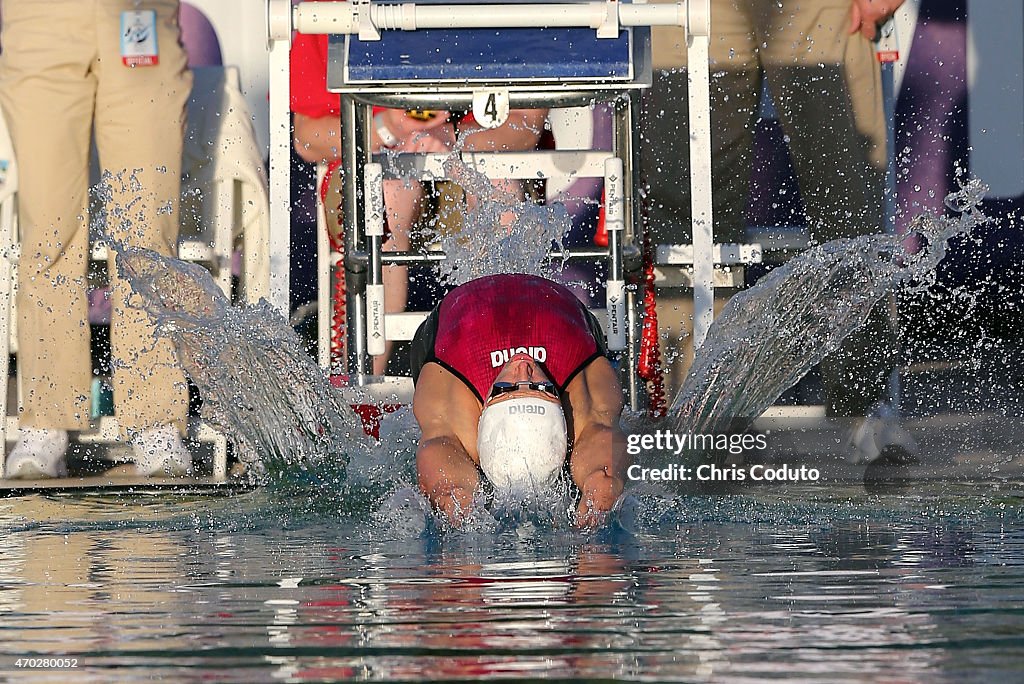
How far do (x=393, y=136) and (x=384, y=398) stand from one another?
1.27 meters

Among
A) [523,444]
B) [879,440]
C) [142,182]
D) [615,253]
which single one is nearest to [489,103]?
[615,253]

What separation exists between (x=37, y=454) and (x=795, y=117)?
274 cm

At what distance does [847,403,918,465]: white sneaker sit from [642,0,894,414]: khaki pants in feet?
0.33

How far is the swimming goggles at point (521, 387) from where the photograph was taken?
3.43 meters

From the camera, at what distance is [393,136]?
5766 millimetres

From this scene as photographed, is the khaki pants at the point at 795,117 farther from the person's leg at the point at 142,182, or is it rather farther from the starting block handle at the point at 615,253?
the person's leg at the point at 142,182

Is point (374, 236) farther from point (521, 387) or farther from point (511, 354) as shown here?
point (521, 387)

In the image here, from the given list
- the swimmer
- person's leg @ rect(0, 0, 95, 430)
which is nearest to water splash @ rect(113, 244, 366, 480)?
the swimmer

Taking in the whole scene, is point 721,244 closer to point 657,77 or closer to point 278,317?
point 657,77

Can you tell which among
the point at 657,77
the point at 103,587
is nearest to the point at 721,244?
the point at 657,77

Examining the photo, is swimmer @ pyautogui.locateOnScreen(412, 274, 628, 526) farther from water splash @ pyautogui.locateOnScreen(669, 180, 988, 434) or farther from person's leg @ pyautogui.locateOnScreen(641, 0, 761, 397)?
person's leg @ pyautogui.locateOnScreen(641, 0, 761, 397)

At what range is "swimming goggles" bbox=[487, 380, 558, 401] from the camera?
3.43 m

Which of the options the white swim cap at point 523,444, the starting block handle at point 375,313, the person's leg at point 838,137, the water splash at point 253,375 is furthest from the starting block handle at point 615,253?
the white swim cap at point 523,444

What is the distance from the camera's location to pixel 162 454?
547 centimetres
